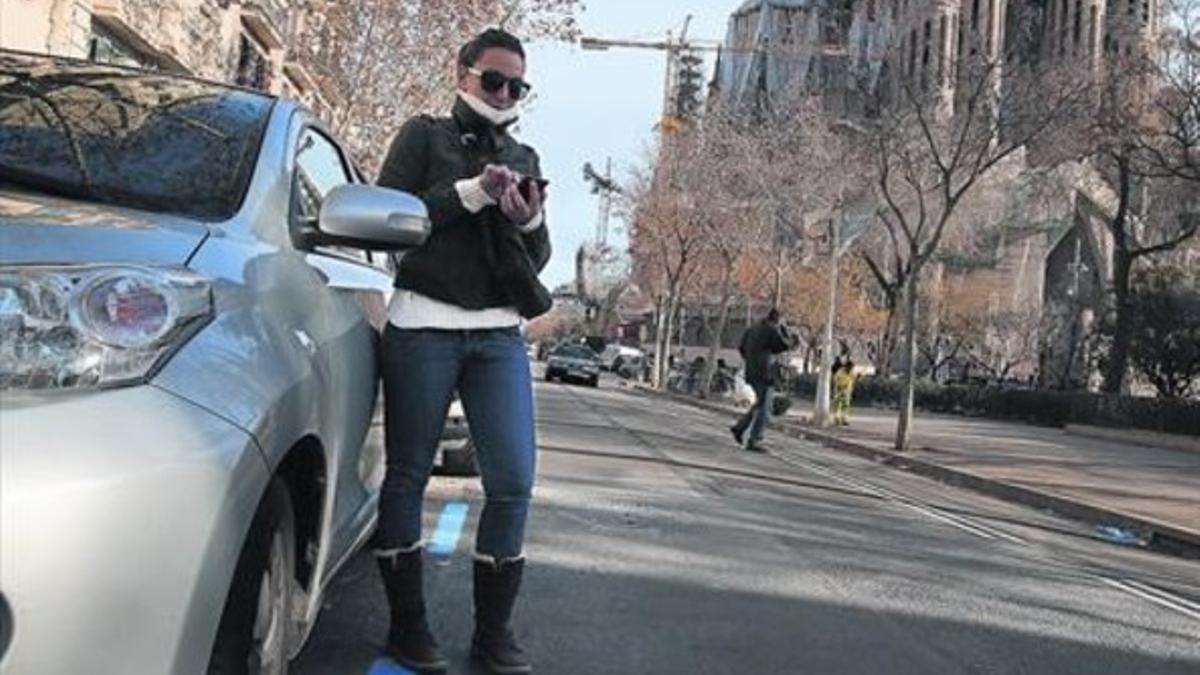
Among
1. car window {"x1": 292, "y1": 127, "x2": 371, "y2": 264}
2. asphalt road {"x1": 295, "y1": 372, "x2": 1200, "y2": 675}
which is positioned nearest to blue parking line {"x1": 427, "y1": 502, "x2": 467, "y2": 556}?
asphalt road {"x1": 295, "y1": 372, "x2": 1200, "y2": 675}

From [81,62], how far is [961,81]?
2067 centimetres

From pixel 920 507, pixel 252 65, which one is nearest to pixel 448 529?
pixel 920 507

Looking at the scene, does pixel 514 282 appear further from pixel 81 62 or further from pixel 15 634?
pixel 15 634

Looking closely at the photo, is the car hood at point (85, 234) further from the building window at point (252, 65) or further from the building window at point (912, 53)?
the building window at point (252, 65)

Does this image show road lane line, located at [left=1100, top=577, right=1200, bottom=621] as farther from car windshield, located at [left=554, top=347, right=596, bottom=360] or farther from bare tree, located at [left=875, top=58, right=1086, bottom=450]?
car windshield, located at [left=554, top=347, right=596, bottom=360]

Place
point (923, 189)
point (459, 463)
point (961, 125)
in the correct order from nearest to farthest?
point (459, 463)
point (961, 125)
point (923, 189)

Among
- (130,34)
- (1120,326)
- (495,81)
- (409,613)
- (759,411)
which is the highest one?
(130,34)

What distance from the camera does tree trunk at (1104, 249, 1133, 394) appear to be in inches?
1486

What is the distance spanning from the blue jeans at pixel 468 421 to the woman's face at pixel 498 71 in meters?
0.75

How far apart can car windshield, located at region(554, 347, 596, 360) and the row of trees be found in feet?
13.4

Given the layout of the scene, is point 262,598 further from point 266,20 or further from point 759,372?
point 266,20

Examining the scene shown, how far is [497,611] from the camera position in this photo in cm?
458

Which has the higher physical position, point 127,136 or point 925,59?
point 925,59

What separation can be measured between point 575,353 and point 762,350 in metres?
35.8
